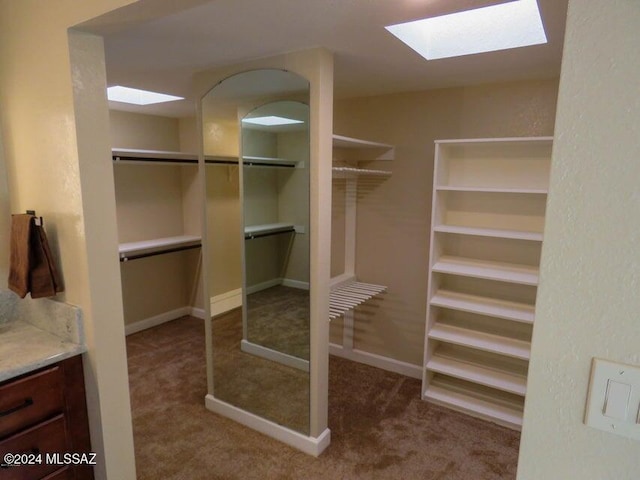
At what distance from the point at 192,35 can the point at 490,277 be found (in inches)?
85.1

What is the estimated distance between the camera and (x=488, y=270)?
2.65 m

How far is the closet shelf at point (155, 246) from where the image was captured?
3539 mm

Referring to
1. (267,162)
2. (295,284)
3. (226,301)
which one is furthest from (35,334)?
(267,162)

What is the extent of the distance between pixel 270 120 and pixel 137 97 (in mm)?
1698

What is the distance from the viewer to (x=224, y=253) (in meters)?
2.72

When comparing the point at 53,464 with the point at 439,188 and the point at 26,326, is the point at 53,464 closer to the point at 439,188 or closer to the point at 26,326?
the point at 26,326

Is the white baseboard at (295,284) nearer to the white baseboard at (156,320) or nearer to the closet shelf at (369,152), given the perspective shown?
the closet shelf at (369,152)

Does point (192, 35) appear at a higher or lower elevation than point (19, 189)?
higher

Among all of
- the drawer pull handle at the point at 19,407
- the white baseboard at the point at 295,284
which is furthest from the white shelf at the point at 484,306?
the drawer pull handle at the point at 19,407

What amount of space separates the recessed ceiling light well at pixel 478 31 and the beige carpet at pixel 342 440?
2.27 meters

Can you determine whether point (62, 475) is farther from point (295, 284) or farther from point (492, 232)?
point (492, 232)

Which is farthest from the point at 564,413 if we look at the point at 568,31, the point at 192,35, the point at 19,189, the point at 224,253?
the point at 224,253

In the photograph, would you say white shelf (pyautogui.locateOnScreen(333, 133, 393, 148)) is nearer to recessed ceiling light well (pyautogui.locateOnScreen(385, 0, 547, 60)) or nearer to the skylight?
the skylight

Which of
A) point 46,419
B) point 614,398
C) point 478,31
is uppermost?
point 478,31
